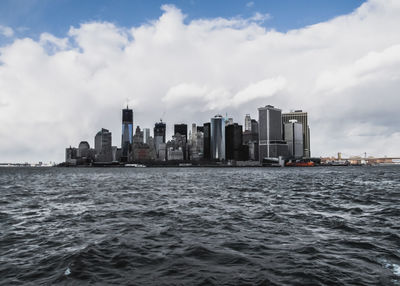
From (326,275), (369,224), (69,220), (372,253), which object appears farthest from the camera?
(69,220)

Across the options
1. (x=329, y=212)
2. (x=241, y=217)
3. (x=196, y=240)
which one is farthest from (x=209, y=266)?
(x=329, y=212)

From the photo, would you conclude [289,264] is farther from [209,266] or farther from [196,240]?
[196,240]

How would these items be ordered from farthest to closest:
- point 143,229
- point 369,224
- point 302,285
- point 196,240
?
point 369,224
point 143,229
point 196,240
point 302,285

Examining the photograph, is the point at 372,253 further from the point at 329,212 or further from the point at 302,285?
the point at 329,212

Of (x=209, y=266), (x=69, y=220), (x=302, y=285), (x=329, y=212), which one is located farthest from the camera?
(x=329, y=212)

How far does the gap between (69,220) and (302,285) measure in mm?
20920

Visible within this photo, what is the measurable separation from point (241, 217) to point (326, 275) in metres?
13.5

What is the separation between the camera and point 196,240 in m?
18.1

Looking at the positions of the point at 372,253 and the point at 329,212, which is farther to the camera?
the point at 329,212

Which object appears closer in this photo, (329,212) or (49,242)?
(49,242)

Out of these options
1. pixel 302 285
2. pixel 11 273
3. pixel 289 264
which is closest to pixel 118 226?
pixel 11 273

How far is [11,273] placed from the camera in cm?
1289

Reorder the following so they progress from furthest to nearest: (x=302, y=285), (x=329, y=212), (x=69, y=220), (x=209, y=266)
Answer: (x=329, y=212)
(x=69, y=220)
(x=209, y=266)
(x=302, y=285)

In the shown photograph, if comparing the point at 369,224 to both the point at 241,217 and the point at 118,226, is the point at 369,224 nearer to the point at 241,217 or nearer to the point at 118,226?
the point at 241,217
